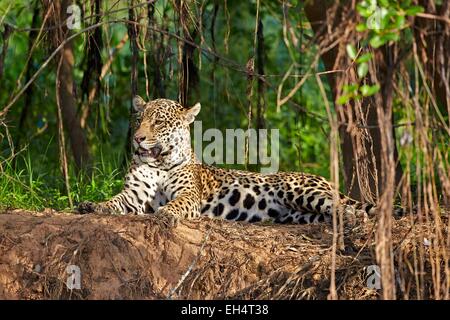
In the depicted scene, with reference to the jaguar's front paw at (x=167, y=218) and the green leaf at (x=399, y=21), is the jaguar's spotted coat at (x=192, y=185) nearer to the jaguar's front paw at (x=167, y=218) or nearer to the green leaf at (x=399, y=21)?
the jaguar's front paw at (x=167, y=218)

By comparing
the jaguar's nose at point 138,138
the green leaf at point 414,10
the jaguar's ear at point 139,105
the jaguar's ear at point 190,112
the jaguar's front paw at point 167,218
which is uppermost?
the green leaf at point 414,10

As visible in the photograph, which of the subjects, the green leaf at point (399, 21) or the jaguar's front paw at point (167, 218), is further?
the jaguar's front paw at point (167, 218)

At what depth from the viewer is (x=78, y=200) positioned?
10.2 metres

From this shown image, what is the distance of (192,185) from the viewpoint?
391 inches

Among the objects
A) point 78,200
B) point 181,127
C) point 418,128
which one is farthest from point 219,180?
point 418,128

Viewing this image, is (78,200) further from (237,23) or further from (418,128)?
(237,23)

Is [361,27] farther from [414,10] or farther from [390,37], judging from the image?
Answer: [414,10]

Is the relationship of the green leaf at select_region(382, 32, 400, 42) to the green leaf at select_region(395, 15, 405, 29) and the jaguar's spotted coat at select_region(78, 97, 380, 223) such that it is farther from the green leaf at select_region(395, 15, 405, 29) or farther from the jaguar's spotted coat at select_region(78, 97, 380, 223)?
the jaguar's spotted coat at select_region(78, 97, 380, 223)

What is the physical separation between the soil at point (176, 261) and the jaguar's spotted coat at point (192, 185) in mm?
1353

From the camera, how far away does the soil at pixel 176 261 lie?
7.77 meters

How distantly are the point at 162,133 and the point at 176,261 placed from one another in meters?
2.27

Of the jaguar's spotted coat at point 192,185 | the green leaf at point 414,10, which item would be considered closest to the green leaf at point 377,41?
the green leaf at point 414,10

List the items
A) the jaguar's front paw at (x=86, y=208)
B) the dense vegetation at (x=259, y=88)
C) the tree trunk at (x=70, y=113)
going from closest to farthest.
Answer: the dense vegetation at (x=259, y=88) → the jaguar's front paw at (x=86, y=208) → the tree trunk at (x=70, y=113)
